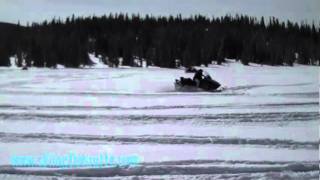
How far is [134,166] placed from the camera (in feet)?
8.63

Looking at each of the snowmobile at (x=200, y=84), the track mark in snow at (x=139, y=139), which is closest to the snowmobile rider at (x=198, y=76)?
the snowmobile at (x=200, y=84)

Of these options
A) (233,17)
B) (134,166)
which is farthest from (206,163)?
(233,17)

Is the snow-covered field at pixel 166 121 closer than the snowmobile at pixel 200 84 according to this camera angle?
Yes

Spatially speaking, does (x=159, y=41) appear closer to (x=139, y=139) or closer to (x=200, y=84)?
(x=200, y=84)

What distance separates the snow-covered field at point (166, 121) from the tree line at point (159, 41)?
0.08m

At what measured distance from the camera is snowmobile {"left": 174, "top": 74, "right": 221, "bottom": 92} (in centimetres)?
295

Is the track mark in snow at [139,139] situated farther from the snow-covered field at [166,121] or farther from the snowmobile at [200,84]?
the snowmobile at [200,84]

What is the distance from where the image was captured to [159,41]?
2.98 meters

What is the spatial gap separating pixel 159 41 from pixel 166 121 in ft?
1.91

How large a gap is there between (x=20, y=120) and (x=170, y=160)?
40.9 inches

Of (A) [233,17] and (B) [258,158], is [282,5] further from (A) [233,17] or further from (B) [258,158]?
(B) [258,158]

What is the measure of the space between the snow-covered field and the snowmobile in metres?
0.04

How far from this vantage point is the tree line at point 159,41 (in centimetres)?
292

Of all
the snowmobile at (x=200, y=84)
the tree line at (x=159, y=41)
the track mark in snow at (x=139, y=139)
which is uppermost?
the tree line at (x=159, y=41)
